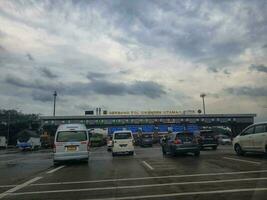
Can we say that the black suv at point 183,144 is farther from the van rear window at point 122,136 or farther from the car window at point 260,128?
the van rear window at point 122,136

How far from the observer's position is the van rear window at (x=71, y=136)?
22.8 metres

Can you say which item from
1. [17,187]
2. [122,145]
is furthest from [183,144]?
[17,187]

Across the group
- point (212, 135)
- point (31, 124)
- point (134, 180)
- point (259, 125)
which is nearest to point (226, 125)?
point (31, 124)

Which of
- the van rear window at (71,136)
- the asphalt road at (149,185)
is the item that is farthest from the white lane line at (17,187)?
the van rear window at (71,136)

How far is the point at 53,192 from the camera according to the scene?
462 inches

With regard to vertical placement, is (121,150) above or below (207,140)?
below

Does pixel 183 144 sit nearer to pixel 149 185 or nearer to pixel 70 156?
pixel 70 156

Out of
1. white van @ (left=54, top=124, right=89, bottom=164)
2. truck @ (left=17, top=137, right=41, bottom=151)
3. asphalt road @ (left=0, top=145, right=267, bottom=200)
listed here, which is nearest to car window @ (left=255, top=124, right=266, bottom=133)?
asphalt road @ (left=0, top=145, right=267, bottom=200)

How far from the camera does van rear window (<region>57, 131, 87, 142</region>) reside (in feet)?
74.8

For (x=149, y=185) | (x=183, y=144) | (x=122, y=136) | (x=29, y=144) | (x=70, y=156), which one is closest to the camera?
(x=149, y=185)

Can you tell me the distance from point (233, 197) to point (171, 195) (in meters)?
1.55

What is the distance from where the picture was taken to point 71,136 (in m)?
23.0

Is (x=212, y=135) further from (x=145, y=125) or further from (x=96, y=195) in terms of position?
(x=145, y=125)

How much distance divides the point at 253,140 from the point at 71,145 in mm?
9954
